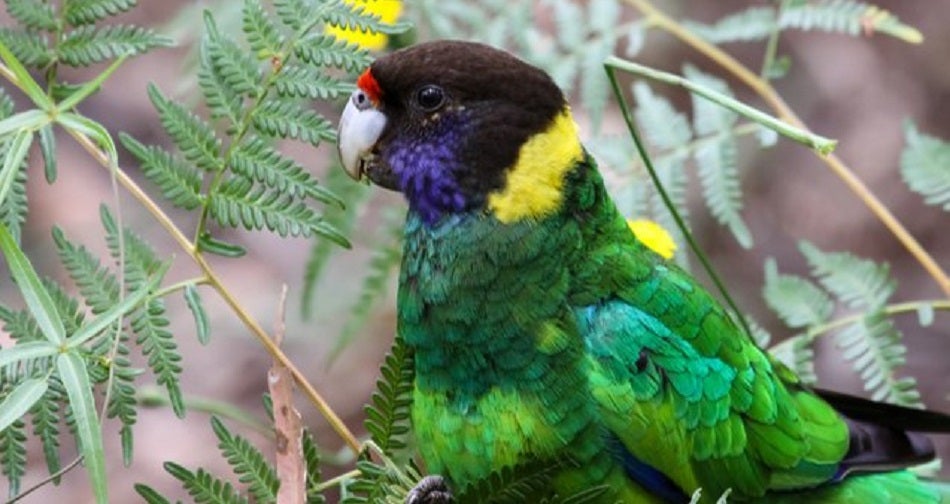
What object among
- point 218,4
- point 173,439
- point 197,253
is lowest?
point 173,439

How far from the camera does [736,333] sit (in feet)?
5.36

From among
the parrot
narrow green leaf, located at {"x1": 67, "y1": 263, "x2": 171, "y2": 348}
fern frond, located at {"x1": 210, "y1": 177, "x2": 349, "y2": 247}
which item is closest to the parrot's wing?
the parrot

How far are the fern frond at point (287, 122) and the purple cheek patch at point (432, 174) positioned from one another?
227 mm

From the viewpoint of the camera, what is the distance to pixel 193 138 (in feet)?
4.41

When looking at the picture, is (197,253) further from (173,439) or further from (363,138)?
(173,439)

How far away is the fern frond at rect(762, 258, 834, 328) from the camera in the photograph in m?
1.85

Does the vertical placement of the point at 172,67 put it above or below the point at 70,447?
above

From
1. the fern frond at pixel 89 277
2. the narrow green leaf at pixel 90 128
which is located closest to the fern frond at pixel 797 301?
the fern frond at pixel 89 277

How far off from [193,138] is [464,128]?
336 millimetres

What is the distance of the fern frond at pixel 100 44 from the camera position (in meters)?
1.36

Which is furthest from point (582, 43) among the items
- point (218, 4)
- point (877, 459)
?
point (877, 459)

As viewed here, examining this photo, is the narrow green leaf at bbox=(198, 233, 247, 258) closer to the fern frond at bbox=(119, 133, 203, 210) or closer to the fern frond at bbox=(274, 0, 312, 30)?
the fern frond at bbox=(119, 133, 203, 210)

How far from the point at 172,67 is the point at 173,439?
127 cm

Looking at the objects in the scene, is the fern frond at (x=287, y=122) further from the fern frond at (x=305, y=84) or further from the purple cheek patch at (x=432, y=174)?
the purple cheek patch at (x=432, y=174)
